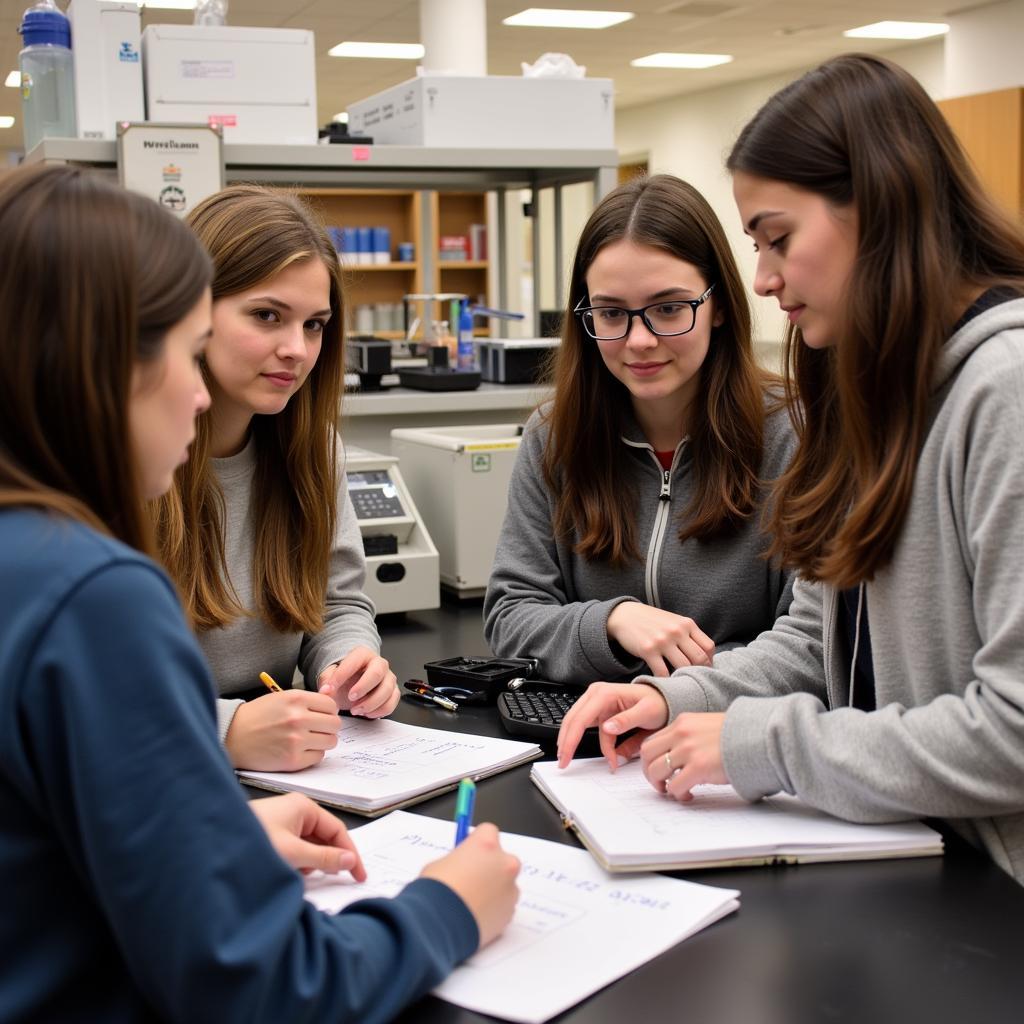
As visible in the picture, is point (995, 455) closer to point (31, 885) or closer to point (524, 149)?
point (31, 885)

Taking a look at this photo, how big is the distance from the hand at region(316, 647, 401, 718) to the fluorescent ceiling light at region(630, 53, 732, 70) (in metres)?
8.21

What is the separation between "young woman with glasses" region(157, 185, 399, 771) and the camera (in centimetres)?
136

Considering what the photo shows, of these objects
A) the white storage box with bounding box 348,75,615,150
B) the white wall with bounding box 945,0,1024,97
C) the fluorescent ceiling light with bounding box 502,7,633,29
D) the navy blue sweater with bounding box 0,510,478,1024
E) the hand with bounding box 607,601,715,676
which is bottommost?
the hand with bounding box 607,601,715,676

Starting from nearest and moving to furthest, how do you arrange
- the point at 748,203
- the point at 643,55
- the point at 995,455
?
the point at 995,455 < the point at 748,203 < the point at 643,55

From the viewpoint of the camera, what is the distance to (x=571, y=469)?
1.53 m

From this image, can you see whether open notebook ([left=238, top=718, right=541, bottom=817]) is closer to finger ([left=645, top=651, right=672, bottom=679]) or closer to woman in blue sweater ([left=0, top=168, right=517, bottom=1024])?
finger ([left=645, top=651, right=672, bottom=679])

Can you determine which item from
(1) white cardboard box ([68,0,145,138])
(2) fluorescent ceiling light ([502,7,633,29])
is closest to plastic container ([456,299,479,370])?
(1) white cardboard box ([68,0,145,138])

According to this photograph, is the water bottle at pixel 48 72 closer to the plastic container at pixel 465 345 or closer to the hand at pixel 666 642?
the plastic container at pixel 465 345

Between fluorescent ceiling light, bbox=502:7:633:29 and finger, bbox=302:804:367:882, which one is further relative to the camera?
fluorescent ceiling light, bbox=502:7:633:29

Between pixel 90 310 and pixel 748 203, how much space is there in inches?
23.6

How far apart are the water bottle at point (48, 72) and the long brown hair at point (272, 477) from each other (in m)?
1.01

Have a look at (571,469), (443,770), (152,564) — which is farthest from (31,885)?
(571,469)

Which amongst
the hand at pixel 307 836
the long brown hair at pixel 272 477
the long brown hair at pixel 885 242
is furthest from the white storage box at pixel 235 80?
the hand at pixel 307 836

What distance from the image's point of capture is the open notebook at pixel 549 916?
734mm
